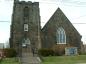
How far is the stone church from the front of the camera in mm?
69062

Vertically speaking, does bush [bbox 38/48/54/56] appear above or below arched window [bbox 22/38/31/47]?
below

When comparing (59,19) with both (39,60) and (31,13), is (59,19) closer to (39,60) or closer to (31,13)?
(31,13)

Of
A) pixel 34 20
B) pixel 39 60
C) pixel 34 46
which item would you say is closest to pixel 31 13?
pixel 34 20

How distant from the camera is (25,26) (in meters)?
69.8

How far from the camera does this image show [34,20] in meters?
69.8

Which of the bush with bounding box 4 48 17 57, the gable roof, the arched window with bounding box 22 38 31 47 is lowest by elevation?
the bush with bounding box 4 48 17 57

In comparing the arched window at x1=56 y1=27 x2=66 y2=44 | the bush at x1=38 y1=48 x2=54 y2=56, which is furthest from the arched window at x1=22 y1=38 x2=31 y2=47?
the arched window at x1=56 y1=27 x2=66 y2=44

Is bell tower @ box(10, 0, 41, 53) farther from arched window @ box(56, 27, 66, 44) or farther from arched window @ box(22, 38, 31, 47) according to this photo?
arched window @ box(56, 27, 66, 44)

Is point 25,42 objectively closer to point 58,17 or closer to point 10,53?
point 10,53

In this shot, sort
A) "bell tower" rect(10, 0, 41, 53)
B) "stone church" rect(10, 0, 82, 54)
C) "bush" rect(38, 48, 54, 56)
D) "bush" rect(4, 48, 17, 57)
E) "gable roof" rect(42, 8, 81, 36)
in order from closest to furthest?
"bush" rect(4, 48, 17, 57)
"bush" rect(38, 48, 54, 56)
"bell tower" rect(10, 0, 41, 53)
"stone church" rect(10, 0, 82, 54)
"gable roof" rect(42, 8, 81, 36)

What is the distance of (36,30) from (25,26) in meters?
2.08

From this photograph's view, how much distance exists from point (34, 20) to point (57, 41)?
5.87m

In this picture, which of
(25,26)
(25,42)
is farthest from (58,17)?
(25,42)

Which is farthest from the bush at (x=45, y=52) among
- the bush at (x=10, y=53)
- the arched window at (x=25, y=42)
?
the bush at (x=10, y=53)
